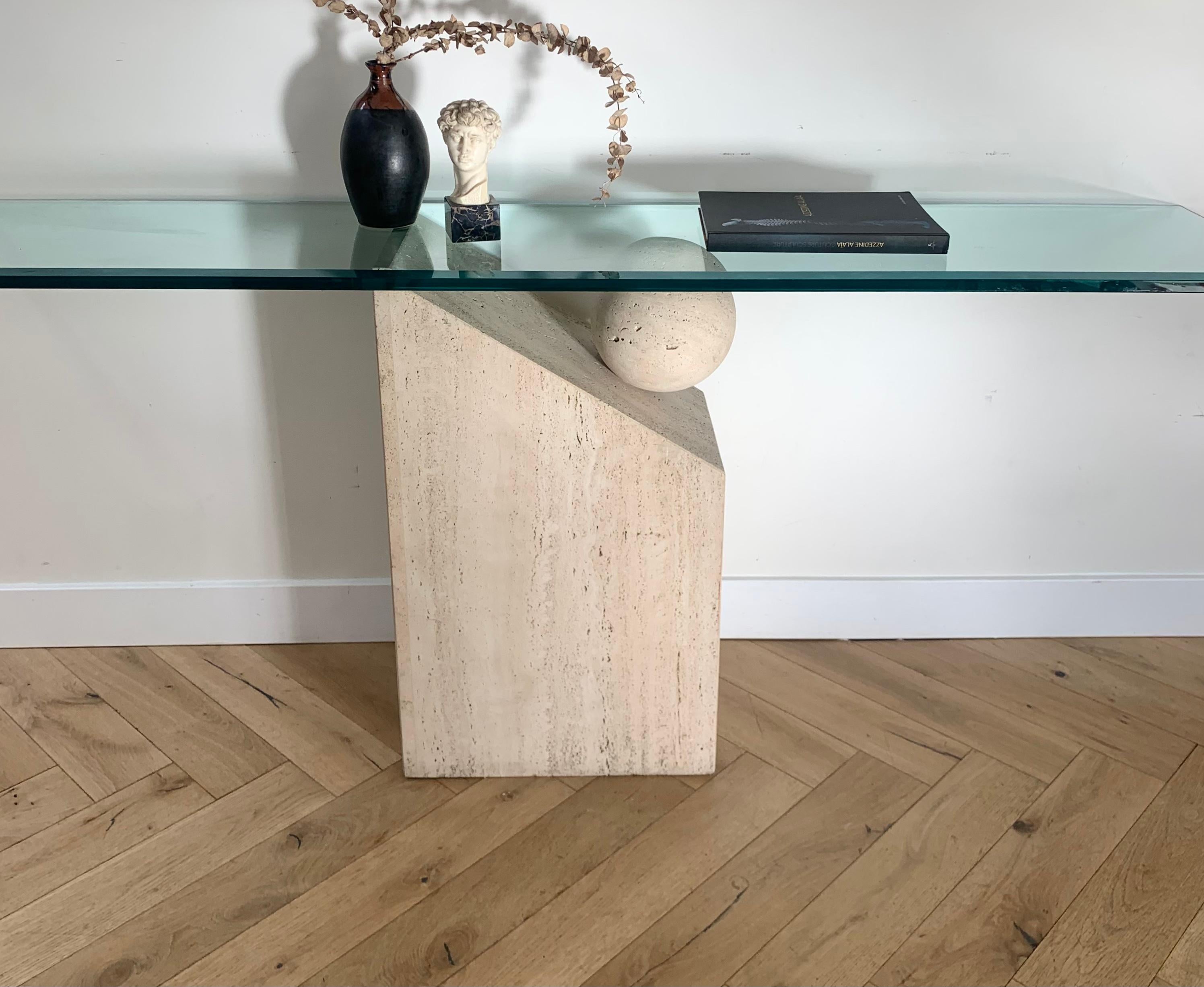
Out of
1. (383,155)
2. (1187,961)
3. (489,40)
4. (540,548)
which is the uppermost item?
(489,40)

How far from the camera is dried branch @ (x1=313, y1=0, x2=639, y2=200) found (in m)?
1.54

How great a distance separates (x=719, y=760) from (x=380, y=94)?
1.18 meters

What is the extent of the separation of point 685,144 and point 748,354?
387 mm

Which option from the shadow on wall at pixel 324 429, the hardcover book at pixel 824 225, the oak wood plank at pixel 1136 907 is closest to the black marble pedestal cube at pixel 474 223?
the hardcover book at pixel 824 225

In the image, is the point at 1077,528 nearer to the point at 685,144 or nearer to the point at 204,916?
the point at 685,144

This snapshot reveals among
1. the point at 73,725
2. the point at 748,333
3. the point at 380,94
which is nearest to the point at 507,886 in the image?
the point at 73,725

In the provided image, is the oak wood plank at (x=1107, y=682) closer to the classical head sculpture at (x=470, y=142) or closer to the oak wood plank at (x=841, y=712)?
the oak wood plank at (x=841, y=712)

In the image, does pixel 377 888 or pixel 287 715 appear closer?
pixel 377 888

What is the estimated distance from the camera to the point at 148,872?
5.32 ft

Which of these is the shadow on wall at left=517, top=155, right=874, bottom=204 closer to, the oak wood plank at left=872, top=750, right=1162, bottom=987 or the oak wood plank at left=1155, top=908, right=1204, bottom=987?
the oak wood plank at left=872, top=750, right=1162, bottom=987

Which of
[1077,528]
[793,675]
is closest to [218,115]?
[793,675]

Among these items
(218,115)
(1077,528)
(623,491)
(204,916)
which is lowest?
(204,916)

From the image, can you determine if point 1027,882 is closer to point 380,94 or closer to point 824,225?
point 824,225

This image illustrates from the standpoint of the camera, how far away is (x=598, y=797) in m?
1.78
